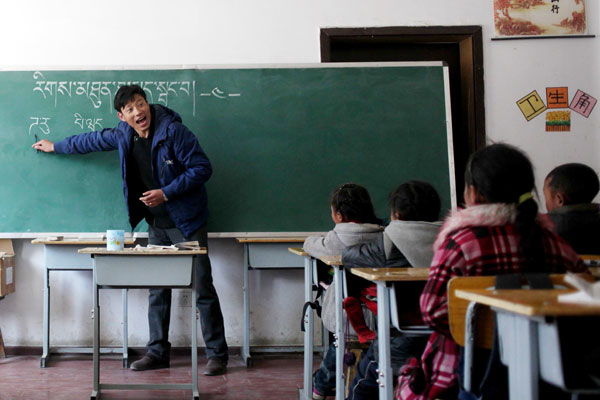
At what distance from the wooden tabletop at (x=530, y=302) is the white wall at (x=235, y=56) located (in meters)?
3.12

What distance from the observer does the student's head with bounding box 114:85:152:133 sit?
144 inches

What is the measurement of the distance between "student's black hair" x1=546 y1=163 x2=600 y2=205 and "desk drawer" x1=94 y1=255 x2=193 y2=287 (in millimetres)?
1689

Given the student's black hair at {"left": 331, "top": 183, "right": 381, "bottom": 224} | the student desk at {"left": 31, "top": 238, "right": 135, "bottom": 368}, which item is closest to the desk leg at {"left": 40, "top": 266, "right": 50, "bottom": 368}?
the student desk at {"left": 31, "top": 238, "right": 135, "bottom": 368}

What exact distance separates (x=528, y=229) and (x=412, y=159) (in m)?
2.71

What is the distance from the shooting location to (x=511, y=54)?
4387 mm

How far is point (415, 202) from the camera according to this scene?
232 cm

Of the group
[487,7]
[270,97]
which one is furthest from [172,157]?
[487,7]

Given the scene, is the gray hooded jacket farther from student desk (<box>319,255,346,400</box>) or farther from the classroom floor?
the classroom floor

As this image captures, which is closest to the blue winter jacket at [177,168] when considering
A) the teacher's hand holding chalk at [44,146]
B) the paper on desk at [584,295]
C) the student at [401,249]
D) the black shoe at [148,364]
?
the teacher's hand holding chalk at [44,146]

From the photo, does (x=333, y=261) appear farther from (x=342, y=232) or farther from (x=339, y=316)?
(x=342, y=232)

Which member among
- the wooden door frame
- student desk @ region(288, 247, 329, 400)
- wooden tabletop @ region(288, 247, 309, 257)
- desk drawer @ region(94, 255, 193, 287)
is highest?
the wooden door frame

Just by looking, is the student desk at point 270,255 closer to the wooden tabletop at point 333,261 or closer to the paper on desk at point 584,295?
the wooden tabletop at point 333,261

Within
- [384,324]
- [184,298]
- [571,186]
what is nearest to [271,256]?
[184,298]

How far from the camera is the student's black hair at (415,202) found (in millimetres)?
2320
